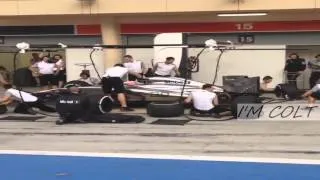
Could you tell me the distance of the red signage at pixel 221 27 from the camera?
81.9 feet

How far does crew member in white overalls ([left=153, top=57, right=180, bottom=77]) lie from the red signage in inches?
229

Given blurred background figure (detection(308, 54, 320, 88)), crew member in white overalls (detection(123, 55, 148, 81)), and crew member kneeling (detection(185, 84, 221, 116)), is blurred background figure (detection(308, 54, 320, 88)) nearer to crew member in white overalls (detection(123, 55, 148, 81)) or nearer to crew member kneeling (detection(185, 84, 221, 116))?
crew member in white overalls (detection(123, 55, 148, 81))

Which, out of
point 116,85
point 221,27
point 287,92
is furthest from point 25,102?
point 221,27

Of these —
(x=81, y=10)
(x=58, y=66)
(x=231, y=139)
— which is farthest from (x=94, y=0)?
(x=231, y=139)

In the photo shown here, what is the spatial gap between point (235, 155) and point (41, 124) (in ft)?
21.9

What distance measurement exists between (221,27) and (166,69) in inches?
263

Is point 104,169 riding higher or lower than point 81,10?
lower

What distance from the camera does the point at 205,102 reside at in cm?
1638

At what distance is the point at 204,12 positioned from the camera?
23.5m

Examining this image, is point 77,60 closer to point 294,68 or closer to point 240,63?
point 240,63

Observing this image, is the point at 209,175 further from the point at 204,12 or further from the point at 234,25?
the point at 234,25

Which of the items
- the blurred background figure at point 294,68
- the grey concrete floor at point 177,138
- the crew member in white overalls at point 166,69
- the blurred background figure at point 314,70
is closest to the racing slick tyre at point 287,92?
the blurred background figure at point 314,70

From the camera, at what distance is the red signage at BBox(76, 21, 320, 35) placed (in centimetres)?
2497

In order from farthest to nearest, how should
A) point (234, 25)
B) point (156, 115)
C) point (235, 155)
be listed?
point (234, 25) → point (156, 115) → point (235, 155)
